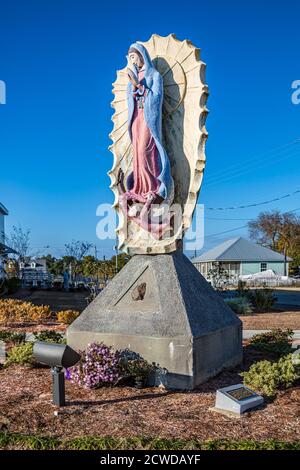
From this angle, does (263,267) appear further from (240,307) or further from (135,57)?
(135,57)

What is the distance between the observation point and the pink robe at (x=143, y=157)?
8203 millimetres

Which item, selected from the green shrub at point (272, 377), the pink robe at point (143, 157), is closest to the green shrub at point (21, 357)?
the pink robe at point (143, 157)

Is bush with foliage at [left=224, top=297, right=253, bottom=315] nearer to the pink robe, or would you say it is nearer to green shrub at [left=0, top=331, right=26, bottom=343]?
green shrub at [left=0, top=331, right=26, bottom=343]

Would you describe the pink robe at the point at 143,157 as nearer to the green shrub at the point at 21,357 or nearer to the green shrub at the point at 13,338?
the green shrub at the point at 21,357

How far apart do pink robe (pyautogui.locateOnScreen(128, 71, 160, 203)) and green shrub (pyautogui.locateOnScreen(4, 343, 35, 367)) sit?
3.26m

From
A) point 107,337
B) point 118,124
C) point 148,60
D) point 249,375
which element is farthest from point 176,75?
point 249,375

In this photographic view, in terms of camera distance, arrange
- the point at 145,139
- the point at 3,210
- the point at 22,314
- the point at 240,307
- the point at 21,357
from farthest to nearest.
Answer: the point at 3,210 < the point at 240,307 < the point at 22,314 < the point at 145,139 < the point at 21,357

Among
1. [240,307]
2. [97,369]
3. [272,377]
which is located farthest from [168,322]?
[240,307]

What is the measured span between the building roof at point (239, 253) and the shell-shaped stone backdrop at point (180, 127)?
122 ft

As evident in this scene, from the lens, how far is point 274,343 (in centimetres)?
884

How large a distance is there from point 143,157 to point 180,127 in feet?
2.81
